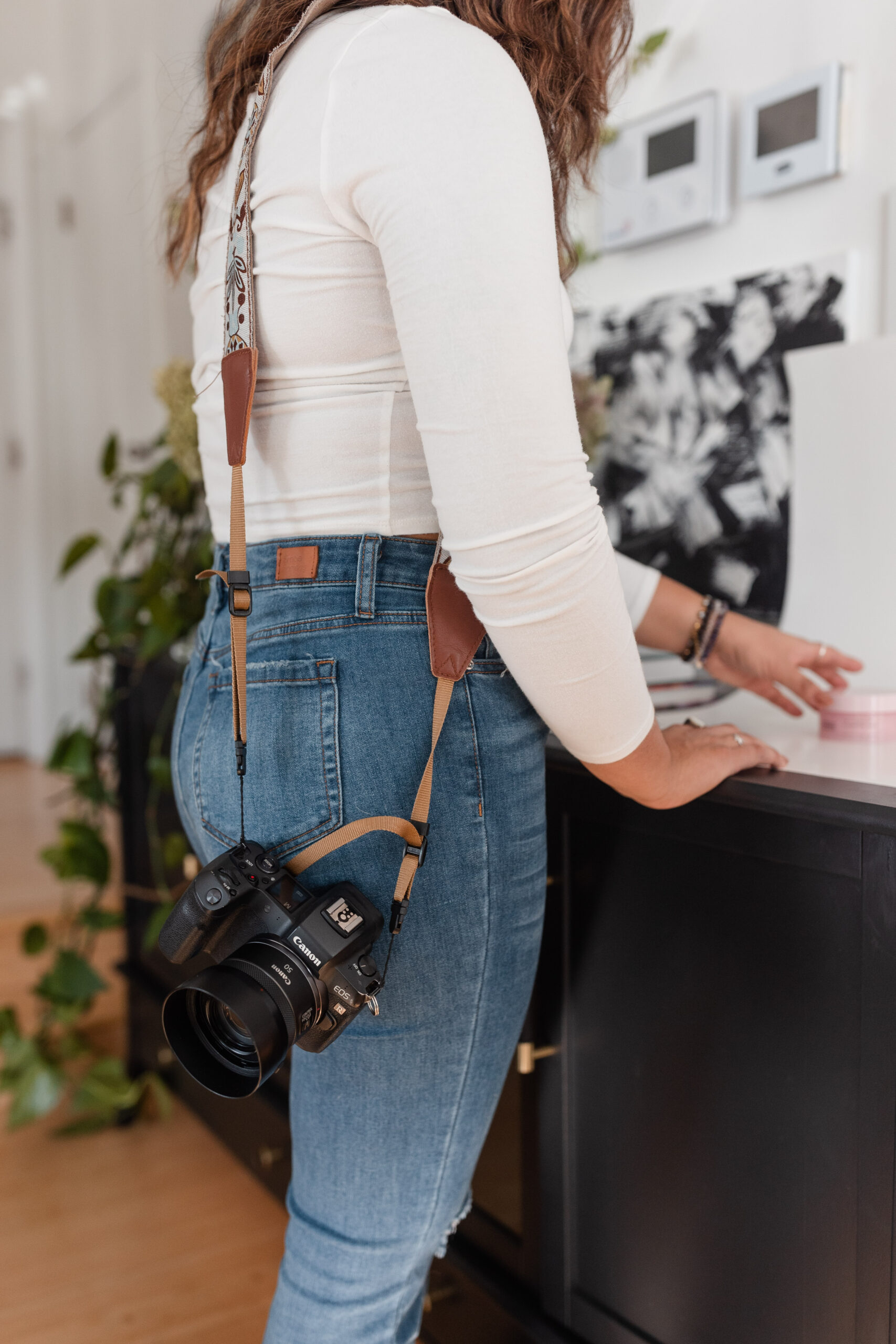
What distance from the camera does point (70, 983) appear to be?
173 centimetres

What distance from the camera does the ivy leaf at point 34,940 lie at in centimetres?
176

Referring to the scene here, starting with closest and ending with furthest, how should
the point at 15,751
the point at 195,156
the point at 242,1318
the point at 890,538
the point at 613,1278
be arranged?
the point at 195,156
the point at 613,1278
the point at 890,538
the point at 242,1318
the point at 15,751

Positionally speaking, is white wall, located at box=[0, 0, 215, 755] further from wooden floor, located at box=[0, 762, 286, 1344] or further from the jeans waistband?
the jeans waistband

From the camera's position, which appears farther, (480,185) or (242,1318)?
(242,1318)

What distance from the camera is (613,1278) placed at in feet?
3.04

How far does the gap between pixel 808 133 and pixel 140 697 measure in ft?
4.10

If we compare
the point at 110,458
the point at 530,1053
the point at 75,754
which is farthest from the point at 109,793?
the point at 530,1053

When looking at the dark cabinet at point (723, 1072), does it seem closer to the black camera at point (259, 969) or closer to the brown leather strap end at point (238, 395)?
the black camera at point (259, 969)

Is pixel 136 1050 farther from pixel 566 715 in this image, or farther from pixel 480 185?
pixel 480 185

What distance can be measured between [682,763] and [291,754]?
26cm

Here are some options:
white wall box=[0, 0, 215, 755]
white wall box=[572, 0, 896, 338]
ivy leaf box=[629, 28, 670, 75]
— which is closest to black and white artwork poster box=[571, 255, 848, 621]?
white wall box=[572, 0, 896, 338]

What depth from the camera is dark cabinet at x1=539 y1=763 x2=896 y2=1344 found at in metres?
0.71

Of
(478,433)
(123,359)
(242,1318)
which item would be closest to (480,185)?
(478,433)

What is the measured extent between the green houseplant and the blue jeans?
3.08ft
